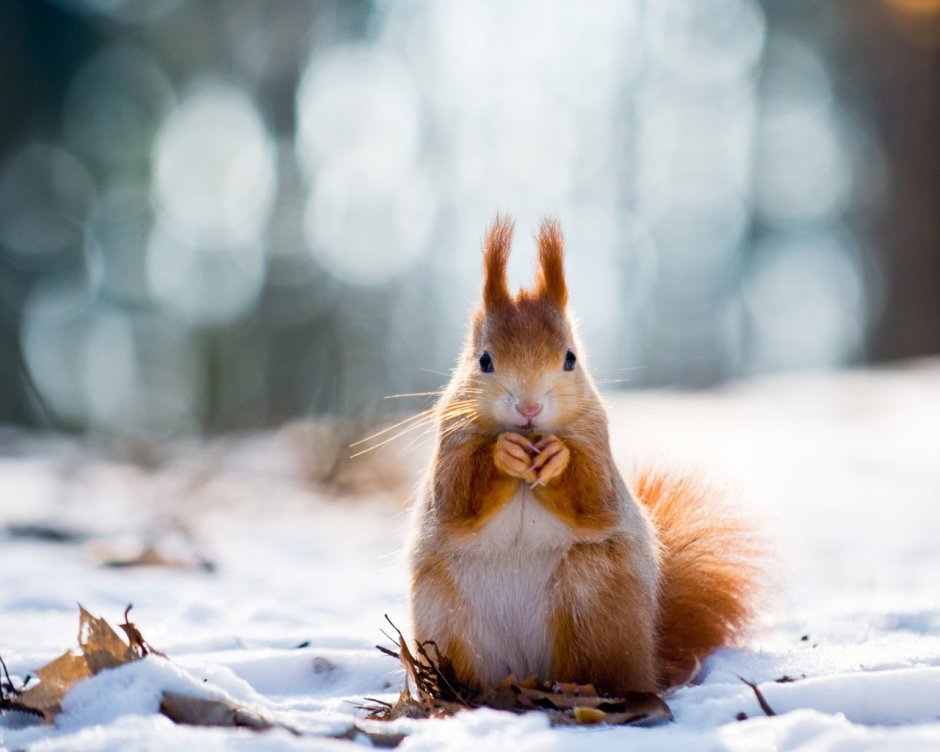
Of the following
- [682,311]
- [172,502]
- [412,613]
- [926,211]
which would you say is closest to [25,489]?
[172,502]

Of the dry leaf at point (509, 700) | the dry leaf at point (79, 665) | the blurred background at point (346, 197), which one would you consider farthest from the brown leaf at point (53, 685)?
the blurred background at point (346, 197)

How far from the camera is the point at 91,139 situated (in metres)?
10.9

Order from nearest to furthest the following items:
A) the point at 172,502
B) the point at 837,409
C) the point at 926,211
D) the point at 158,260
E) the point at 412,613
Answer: the point at 412,613 < the point at 172,502 < the point at 837,409 < the point at 926,211 < the point at 158,260

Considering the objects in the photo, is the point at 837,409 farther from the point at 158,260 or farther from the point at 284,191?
the point at 158,260

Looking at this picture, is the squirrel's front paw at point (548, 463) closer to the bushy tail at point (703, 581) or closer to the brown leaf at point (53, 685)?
the bushy tail at point (703, 581)

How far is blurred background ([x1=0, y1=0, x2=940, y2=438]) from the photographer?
10.4 meters

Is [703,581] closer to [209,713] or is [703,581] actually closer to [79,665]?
[209,713]

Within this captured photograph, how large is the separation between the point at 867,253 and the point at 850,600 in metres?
6.28

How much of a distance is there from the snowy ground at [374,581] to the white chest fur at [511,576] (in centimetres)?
24

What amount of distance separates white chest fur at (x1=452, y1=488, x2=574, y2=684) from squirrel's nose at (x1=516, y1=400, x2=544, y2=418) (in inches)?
5.1

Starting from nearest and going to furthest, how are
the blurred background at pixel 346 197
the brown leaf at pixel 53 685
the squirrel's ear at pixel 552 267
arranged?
the brown leaf at pixel 53 685 → the squirrel's ear at pixel 552 267 → the blurred background at pixel 346 197

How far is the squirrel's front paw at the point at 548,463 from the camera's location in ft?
4.64

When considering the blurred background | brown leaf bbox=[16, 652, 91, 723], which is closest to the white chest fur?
brown leaf bbox=[16, 652, 91, 723]

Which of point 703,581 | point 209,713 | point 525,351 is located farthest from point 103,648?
point 703,581
